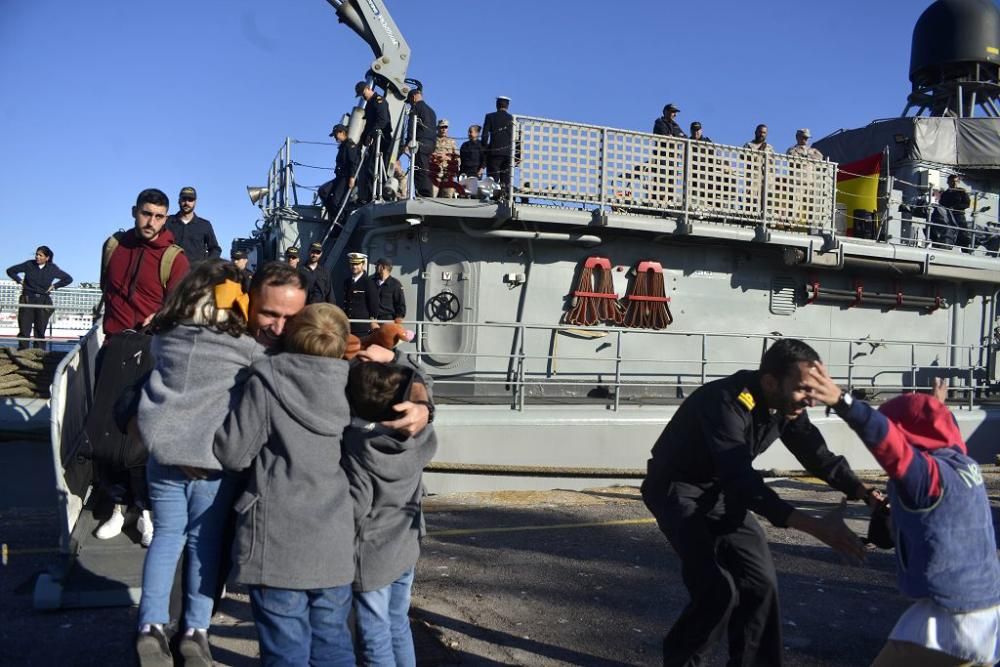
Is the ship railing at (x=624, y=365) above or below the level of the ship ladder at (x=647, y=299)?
below

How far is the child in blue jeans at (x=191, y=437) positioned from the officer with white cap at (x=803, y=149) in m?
10.2

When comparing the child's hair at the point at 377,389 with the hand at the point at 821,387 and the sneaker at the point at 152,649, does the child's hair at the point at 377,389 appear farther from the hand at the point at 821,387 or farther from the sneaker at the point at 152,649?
the hand at the point at 821,387

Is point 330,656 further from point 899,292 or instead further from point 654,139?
point 899,292

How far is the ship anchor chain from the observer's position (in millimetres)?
9859

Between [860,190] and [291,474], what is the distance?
1252 cm

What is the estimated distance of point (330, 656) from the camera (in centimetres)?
271

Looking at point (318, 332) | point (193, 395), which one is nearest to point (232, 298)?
point (193, 395)

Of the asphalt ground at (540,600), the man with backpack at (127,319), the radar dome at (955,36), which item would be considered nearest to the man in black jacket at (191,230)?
the man with backpack at (127,319)

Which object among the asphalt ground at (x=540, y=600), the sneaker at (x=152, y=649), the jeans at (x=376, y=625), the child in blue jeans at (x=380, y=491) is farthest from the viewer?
the asphalt ground at (x=540, y=600)

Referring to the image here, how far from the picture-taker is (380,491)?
273 cm

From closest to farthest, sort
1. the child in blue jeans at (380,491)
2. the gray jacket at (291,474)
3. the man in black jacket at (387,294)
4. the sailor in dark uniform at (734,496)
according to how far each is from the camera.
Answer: the gray jacket at (291,474) < the child in blue jeans at (380,491) < the sailor in dark uniform at (734,496) < the man in black jacket at (387,294)

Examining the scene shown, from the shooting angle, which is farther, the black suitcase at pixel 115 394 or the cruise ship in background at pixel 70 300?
the cruise ship in background at pixel 70 300

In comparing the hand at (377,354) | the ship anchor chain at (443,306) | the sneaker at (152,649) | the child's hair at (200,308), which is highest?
the ship anchor chain at (443,306)

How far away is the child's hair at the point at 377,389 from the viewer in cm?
265
